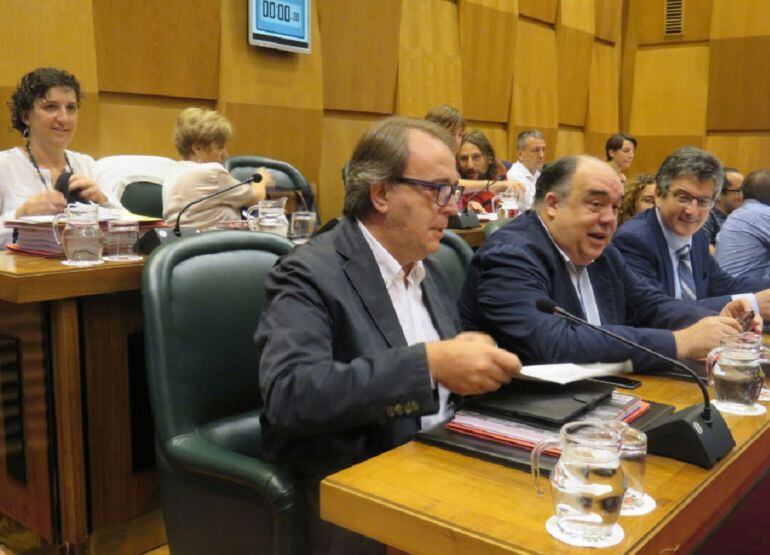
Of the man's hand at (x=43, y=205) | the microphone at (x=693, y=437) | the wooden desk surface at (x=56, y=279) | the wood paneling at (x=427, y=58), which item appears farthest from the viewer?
the wood paneling at (x=427, y=58)

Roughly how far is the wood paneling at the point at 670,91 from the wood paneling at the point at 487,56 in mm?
2456

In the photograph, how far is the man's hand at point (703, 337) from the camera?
1716 millimetres

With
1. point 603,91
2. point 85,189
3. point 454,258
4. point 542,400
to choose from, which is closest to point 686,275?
point 454,258

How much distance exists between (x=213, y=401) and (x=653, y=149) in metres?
8.04

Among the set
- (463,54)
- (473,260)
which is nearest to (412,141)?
(473,260)

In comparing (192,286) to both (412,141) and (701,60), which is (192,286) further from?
(701,60)

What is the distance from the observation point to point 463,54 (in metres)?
6.33

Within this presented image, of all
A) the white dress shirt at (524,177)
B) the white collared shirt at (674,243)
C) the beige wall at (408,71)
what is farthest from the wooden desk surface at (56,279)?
the white dress shirt at (524,177)

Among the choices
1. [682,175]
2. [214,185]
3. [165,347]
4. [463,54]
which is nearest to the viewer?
[165,347]

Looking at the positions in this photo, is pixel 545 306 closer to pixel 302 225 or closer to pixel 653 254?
pixel 653 254

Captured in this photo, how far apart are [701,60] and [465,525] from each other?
334 inches

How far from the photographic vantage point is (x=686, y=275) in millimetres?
2588

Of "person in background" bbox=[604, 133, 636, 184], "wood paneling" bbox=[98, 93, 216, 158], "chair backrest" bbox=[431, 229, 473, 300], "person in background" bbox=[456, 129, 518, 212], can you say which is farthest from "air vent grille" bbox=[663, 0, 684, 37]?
"chair backrest" bbox=[431, 229, 473, 300]

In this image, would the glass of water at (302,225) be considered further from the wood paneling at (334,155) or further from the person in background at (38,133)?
the wood paneling at (334,155)
